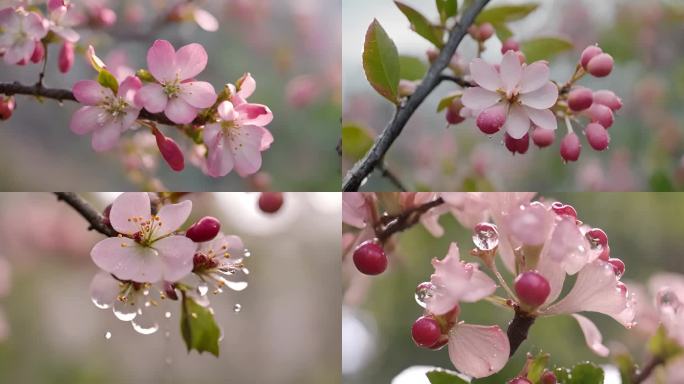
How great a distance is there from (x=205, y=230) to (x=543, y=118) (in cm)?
29

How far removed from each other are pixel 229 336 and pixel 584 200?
1.02 metres

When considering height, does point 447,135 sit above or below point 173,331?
above

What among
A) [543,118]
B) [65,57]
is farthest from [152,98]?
[543,118]

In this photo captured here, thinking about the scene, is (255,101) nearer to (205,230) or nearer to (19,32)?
(19,32)

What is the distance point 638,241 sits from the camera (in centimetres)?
182

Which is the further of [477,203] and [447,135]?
[447,135]

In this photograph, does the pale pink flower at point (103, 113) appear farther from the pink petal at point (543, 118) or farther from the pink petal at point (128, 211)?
the pink petal at point (543, 118)

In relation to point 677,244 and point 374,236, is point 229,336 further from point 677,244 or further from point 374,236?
point 374,236

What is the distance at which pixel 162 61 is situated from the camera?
0.64 m

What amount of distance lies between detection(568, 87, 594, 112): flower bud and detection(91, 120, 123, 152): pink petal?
39cm

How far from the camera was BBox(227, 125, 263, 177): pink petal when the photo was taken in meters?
0.64

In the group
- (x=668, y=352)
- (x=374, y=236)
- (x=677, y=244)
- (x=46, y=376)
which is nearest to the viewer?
(x=668, y=352)

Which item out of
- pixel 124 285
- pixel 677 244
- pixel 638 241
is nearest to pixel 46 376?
pixel 124 285

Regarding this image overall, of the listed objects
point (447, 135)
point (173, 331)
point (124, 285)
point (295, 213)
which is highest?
point (124, 285)
